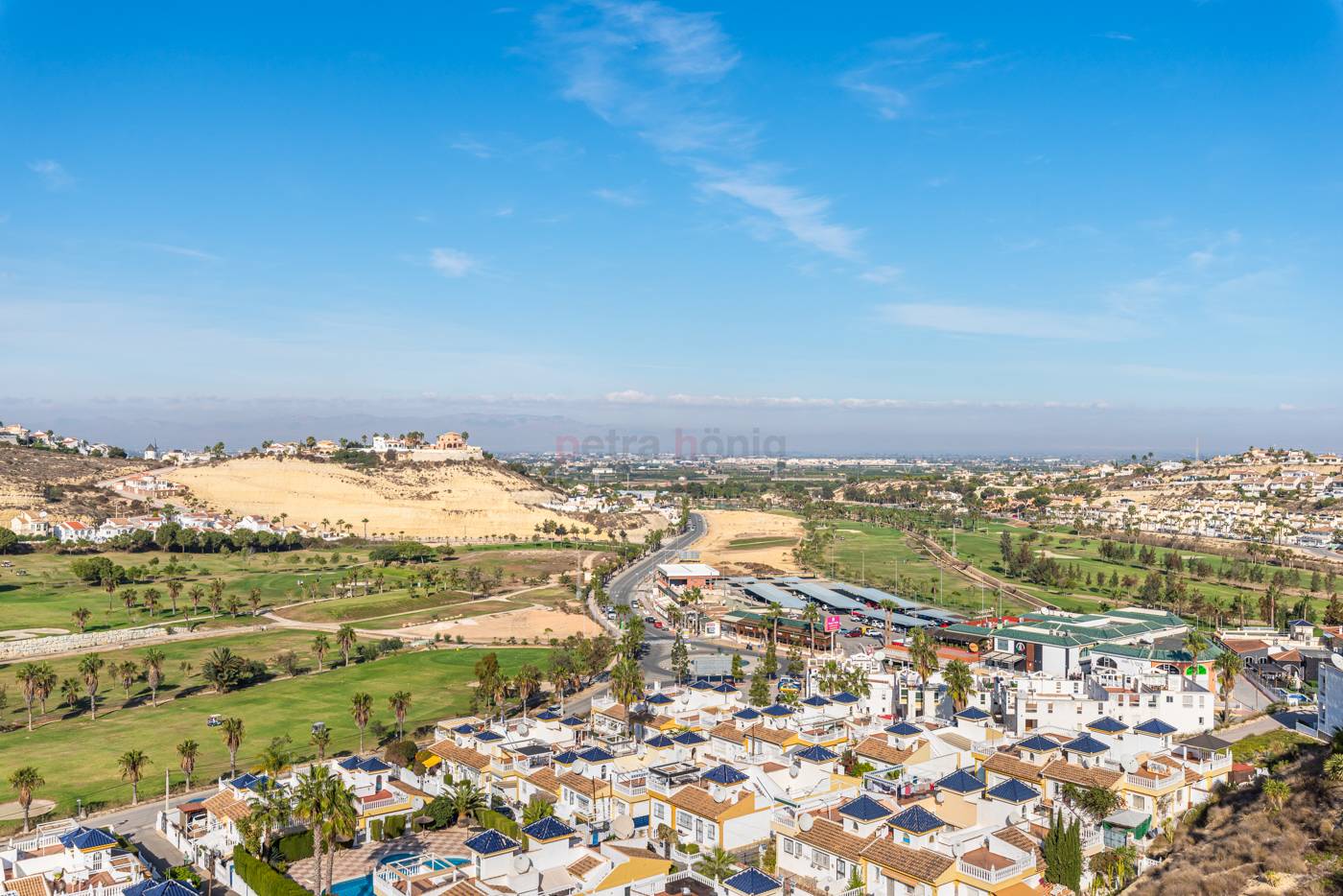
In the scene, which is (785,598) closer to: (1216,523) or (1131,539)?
(1131,539)

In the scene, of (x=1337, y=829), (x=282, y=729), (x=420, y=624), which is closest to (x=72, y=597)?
(x=420, y=624)

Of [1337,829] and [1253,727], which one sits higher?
[1337,829]

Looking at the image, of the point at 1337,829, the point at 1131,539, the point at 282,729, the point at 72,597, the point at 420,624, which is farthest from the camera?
the point at 1131,539

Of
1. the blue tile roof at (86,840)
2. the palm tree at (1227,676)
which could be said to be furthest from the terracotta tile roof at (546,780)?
the palm tree at (1227,676)

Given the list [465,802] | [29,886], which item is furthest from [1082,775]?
[29,886]

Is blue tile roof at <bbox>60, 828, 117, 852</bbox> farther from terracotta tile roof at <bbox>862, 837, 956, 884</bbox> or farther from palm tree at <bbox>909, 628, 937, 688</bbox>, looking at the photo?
palm tree at <bbox>909, 628, 937, 688</bbox>

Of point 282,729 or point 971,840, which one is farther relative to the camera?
point 282,729

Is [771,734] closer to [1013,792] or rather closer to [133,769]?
[1013,792]
